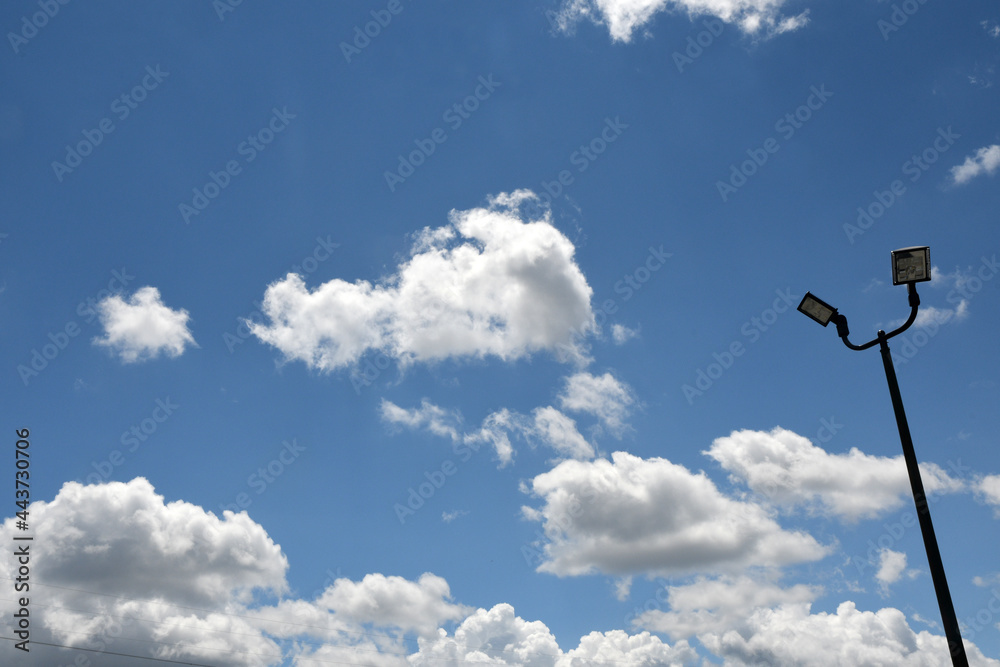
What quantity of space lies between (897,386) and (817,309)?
197 cm

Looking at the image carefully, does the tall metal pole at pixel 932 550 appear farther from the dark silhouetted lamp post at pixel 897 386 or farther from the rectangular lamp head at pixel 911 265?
the rectangular lamp head at pixel 911 265

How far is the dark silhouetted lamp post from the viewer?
9219 mm

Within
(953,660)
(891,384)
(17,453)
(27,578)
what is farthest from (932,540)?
(27,578)

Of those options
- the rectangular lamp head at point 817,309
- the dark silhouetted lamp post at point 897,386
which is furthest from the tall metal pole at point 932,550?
the rectangular lamp head at point 817,309

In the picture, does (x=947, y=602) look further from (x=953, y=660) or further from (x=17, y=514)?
(x=17, y=514)

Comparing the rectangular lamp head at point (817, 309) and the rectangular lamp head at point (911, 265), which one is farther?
the rectangular lamp head at point (817, 309)

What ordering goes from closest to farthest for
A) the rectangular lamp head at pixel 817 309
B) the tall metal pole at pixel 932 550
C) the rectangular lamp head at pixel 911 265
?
1. the tall metal pole at pixel 932 550
2. the rectangular lamp head at pixel 911 265
3. the rectangular lamp head at pixel 817 309

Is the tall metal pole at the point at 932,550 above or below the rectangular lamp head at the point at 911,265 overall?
below

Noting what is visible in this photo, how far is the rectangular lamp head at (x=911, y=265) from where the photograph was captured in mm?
10781

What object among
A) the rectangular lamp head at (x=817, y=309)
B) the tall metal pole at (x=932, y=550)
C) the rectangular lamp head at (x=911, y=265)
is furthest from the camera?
the rectangular lamp head at (x=817, y=309)

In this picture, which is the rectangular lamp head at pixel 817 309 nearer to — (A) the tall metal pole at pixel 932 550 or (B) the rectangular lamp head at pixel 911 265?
(B) the rectangular lamp head at pixel 911 265

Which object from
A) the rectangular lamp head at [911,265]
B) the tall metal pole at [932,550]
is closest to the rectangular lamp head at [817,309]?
the rectangular lamp head at [911,265]

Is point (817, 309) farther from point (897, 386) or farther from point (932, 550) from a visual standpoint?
point (932, 550)

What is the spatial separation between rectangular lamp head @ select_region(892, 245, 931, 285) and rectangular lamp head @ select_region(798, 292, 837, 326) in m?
1.22
